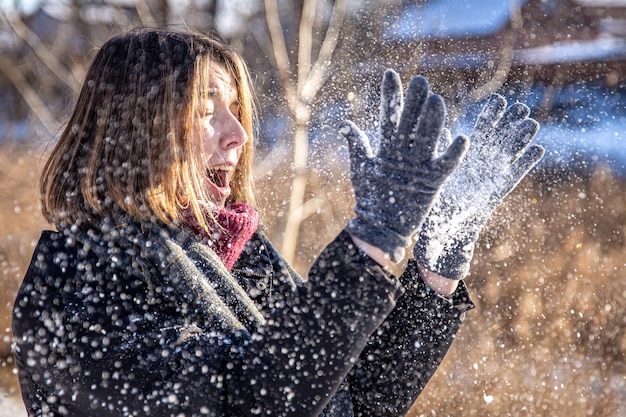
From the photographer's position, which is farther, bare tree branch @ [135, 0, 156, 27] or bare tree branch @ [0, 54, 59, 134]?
bare tree branch @ [0, 54, 59, 134]

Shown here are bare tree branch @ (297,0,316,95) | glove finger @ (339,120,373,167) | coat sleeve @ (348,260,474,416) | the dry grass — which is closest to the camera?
glove finger @ (339,120,373,167)

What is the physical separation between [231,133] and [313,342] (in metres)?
0.58

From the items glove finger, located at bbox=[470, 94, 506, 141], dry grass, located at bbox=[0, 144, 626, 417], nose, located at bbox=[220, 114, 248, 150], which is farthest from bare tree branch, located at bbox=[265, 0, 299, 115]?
nose, located at bbox=[220, 114, 248, 150]

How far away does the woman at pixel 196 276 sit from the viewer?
1094 mm

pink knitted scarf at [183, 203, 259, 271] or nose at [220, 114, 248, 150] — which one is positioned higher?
nose at [220, 114, 248, 150]

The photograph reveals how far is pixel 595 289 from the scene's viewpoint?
5.99 m

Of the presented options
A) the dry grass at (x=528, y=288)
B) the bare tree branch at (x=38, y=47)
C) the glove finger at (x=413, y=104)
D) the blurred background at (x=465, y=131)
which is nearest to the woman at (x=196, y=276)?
the glove finger at (x=413, y=104)

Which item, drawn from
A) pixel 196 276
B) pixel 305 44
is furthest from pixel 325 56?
pixel 196 276

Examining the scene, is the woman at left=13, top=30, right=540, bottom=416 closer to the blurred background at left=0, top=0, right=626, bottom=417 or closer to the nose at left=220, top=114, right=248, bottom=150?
the nose at left=220, top=114, right=248, bottom=150

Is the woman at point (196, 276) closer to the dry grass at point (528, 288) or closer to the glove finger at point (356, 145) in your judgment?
the glove finger at point (356, 145)

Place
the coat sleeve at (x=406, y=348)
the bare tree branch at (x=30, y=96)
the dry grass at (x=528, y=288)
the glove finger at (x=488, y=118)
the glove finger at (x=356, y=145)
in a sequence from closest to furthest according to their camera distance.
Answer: the glove finger at (x=356, y=145) → the coat sleeve at (x=406, y=348) → the glove finger at (x=488, y=118) → the bare tree branch at (x=30, y=96) → the dry grass at (x=528, y=288)

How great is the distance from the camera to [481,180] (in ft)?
5.15

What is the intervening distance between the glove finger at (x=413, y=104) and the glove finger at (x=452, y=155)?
0.07 metres

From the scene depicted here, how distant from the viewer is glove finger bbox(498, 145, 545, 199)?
5.19ft
